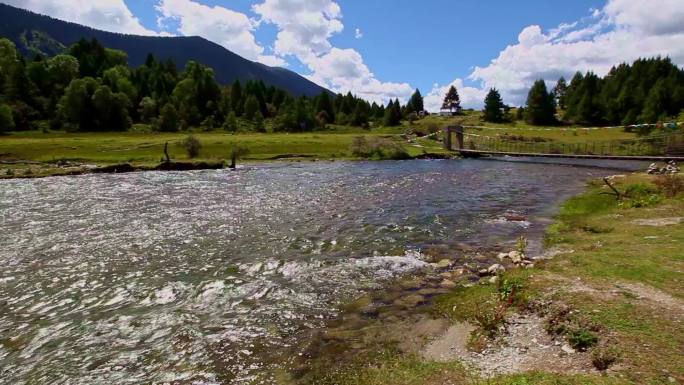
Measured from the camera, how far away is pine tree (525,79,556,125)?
447 ft

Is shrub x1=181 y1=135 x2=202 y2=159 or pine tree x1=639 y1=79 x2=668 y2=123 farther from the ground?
pine tree x1=639 y1=79 x2=668 y2=123

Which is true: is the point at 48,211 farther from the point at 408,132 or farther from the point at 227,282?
the point at 408,132

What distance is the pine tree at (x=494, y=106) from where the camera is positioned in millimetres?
148500

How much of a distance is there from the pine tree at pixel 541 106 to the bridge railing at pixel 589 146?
A: 1511 inches

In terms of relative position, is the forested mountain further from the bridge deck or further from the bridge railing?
the bridge deck

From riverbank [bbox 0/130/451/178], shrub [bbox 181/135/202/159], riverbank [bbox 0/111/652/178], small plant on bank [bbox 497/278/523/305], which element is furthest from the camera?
shrub [bbox 181/135/202/159]

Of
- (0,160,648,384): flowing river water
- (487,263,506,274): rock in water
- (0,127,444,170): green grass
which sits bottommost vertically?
(0,160,648,384): flowing river water

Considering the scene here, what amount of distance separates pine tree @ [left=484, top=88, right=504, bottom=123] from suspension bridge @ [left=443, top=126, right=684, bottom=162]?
2629 cm

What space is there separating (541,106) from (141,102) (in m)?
142

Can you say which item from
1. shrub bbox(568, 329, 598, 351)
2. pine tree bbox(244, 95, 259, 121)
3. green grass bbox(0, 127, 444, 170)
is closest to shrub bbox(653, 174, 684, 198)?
shrub bbox(568, 329, 598, 351)

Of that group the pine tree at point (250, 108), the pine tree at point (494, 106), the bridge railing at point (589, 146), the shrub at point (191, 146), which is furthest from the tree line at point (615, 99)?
the shrub at point (191, 146)

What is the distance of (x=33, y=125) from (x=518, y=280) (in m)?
154

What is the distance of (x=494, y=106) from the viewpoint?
487ft

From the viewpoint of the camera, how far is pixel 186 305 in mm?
14562
